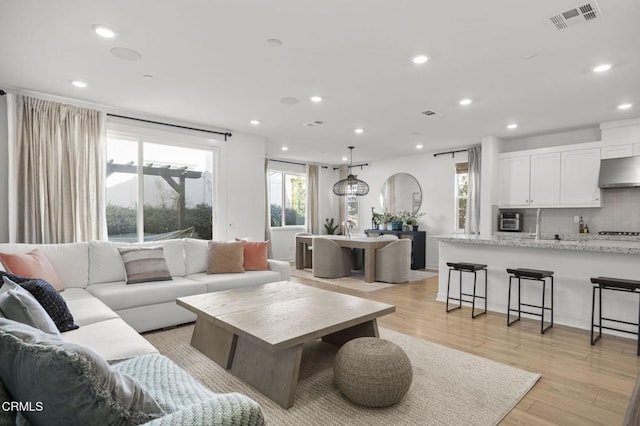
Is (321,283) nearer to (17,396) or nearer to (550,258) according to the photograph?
(550,258)

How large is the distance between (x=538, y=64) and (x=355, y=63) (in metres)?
1.74

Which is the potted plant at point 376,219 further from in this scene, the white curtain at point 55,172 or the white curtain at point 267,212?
the white curtain at point 55,172

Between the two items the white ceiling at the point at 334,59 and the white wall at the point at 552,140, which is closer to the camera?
the white ceiling at the point at 334,59

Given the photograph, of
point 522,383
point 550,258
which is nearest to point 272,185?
point 550,258

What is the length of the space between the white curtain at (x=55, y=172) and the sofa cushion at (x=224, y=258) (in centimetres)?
167

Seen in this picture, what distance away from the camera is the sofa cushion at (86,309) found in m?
2.46

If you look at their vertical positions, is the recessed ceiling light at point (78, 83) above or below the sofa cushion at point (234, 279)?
above

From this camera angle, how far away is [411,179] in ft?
27.4

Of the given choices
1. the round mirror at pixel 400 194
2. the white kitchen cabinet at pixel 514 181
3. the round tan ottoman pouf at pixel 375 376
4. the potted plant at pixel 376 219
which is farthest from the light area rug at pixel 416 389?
the round mirror at pixel 400 194

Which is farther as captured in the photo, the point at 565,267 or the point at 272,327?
Result: the point at 565,267

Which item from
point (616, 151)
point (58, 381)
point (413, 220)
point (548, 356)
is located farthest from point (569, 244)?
point (58, 381)

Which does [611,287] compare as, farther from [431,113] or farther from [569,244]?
[431,113]

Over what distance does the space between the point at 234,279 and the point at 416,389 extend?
7.92 ft

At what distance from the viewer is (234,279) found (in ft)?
13.3
